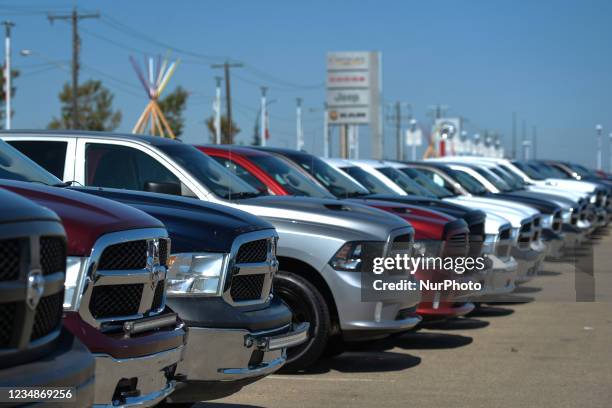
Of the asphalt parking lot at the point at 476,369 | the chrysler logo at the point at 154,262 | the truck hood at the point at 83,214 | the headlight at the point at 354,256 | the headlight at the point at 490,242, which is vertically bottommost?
the asphalt parking lot at the point at 476,369

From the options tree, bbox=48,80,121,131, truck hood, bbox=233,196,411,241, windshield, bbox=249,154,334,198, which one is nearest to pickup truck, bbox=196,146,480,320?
windshield, bbox=249,154,334,198

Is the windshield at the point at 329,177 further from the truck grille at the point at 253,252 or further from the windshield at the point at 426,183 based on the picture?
the truck grille at the point at 253,252

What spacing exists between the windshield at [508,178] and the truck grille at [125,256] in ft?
65.4

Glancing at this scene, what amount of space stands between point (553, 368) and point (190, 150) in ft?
12.2

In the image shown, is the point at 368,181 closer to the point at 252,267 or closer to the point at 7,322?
the point at 252,267

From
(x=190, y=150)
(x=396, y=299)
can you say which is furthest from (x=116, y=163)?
(x=396, y=299)

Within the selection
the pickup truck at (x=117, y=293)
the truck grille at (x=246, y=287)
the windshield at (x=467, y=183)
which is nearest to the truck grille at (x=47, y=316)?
the pickup truck at (x=117, y=293)

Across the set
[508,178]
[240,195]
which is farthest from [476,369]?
[508,178]

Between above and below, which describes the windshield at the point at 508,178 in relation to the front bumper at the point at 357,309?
above

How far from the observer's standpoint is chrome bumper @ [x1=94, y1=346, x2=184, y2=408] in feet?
17.3

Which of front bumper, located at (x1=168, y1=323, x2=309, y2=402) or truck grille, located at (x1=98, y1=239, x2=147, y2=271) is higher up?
truck grille, located at (x1=98, y1=239, x2=147, y2=271)

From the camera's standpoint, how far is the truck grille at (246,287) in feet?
23.4

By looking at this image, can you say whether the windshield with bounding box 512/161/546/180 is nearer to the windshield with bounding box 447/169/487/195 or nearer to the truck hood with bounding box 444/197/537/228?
the windshield with bounding box 447/169/487/195

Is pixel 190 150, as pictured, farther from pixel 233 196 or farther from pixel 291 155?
pixel 291 155
